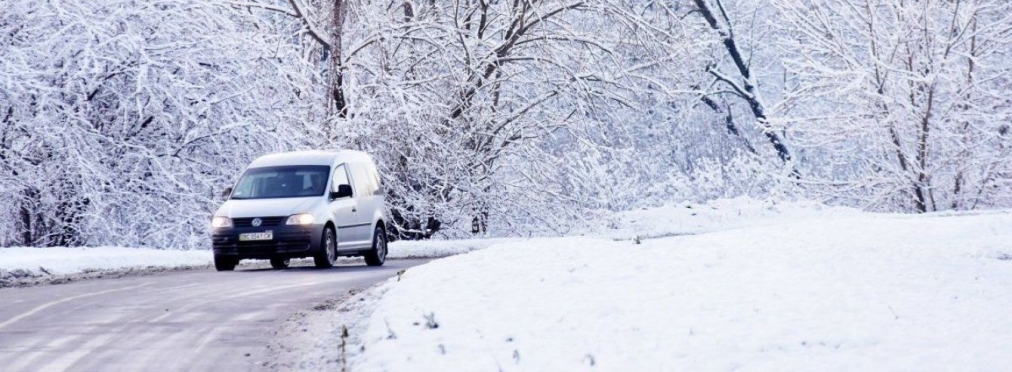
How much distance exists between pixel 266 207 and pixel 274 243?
0.62 metres

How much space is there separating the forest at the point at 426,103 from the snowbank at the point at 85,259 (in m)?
3.89

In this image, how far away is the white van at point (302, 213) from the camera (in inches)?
825

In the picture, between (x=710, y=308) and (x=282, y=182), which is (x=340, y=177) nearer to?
(x=282, y=182)

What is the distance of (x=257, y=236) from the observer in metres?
20.9

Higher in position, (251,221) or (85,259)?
(251,221)

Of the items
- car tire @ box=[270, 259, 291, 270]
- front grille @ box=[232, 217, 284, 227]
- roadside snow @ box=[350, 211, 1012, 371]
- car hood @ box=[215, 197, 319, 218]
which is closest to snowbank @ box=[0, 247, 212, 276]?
car tire @ box=[270, 259, 291, 270]

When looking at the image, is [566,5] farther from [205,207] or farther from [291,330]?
[291,330]

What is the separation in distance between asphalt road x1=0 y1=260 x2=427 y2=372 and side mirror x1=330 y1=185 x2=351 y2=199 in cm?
222

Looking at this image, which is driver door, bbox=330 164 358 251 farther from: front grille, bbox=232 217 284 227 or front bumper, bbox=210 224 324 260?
front grille, bbox=232 217 284 227

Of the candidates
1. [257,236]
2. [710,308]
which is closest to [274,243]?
[257,236]

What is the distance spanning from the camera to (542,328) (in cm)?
1078

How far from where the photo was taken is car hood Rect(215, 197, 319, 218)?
21.0 m

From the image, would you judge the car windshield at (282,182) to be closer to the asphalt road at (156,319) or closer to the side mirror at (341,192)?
the side mirror at (341,192)

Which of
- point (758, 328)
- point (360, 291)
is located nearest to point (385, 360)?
point (758, 328)
